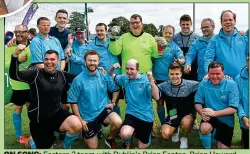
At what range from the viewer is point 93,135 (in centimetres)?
509

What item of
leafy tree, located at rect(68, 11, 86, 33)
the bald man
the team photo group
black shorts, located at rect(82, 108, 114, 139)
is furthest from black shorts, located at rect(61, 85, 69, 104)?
leafy tree, located at rect(68, 11, 86, 33)

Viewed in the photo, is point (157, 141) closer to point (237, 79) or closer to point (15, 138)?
point (237, 79)

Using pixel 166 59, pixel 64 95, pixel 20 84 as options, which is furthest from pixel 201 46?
pixel 20 84

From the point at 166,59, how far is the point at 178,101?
31.8 inches

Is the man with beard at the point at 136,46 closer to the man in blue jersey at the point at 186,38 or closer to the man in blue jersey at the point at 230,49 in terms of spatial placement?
the man in blue jersey at the point at 186,38

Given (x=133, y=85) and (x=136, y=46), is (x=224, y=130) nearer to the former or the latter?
(x=133, y=85)

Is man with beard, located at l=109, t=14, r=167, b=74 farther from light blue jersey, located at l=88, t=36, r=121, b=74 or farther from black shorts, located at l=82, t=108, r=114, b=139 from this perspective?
black shorts, located at l=82, t=108, r=114, b=139

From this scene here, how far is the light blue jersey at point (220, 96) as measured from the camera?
4.82m

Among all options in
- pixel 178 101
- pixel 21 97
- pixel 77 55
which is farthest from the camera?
pixel 77 55

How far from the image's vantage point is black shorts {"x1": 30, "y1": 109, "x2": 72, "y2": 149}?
4.90 m

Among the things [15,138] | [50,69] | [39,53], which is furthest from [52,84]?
[15,138]

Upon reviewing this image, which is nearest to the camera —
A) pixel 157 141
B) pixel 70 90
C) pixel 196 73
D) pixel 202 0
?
pixel 202 0

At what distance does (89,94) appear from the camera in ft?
16.5

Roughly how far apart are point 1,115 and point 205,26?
3.14 meters
